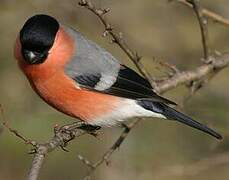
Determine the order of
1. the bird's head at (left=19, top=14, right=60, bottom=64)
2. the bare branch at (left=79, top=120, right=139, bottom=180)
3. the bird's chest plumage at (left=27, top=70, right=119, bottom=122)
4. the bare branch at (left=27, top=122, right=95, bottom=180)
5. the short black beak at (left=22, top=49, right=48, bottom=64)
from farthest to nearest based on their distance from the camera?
the bird's chest plumage at (left=27, top=70, right=119, bottom=122), the short black beak at (left=22, top=49, right=48, bottom=64), the bird's head at (left=19, top=14, right=60, bottom=64), the bare branch at (left=79, top=120, right=139, bottom=180), the bare branch at (left=27, top=122, right=95, bottom=180)

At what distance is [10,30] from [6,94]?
516 mm

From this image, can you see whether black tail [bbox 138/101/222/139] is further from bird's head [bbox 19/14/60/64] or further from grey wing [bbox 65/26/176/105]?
bird's head [bbox 19/14/60/64]

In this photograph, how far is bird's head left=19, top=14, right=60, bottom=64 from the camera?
3.79 meters

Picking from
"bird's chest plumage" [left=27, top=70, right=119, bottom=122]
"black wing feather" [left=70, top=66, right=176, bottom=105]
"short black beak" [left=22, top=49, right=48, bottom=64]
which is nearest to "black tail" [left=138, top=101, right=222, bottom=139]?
"black wing feather" [left=70, top=66, right=176, bottom=105]

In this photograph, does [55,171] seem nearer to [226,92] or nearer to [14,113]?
[14,113]

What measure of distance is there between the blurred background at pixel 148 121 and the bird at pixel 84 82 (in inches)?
15.6

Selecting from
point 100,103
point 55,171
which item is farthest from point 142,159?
point 55,171

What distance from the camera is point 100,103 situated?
419 centimetres

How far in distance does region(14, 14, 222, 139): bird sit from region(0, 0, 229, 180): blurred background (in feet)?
1.30

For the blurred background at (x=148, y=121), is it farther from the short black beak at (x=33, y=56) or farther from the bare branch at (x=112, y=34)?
the short black beak at (x=33, y=56)

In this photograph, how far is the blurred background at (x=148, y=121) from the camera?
4621 mm

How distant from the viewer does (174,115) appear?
4.20m

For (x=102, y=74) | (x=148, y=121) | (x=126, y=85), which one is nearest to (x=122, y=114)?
(x=126, y=85)

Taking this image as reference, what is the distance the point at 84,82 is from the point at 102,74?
0.13 meters
